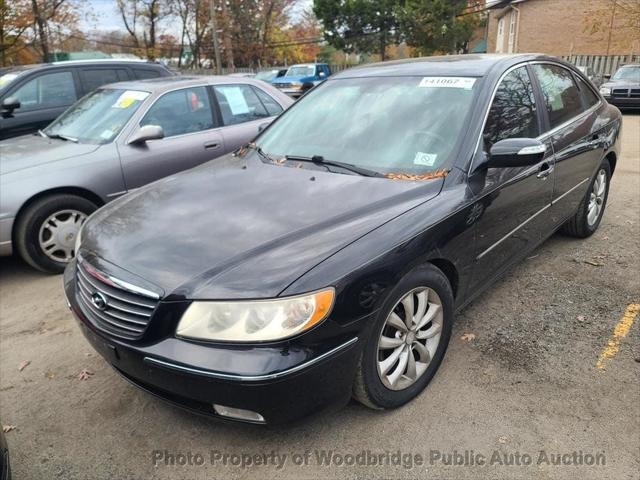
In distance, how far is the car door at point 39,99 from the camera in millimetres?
6512

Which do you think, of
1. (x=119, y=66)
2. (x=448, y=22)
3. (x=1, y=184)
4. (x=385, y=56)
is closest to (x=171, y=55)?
(x=385, y=56)

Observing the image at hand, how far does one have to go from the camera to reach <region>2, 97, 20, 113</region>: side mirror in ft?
20.8

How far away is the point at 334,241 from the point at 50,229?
126 inches

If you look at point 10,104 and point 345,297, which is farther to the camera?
point 10,104

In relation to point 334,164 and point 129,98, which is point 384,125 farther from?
point 129,98

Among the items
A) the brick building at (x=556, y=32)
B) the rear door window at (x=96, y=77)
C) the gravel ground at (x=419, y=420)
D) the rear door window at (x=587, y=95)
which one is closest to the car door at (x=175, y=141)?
the gravel ground at (x=419, y=420)

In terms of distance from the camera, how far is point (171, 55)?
143ft

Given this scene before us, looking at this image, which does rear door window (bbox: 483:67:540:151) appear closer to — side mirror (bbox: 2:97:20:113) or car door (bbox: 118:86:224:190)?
car door (bbox: 118:86:224:190)

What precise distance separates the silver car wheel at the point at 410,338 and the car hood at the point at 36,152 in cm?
352

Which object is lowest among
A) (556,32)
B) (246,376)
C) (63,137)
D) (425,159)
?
(246,376)

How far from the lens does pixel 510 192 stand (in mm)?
3062

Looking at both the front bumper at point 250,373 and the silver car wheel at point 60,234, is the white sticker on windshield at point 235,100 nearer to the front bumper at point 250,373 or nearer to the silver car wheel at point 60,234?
the silver car wheel at point 60,234

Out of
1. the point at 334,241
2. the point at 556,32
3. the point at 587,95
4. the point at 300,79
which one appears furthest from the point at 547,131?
the point at 556,32

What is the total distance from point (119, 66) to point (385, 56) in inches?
1302
